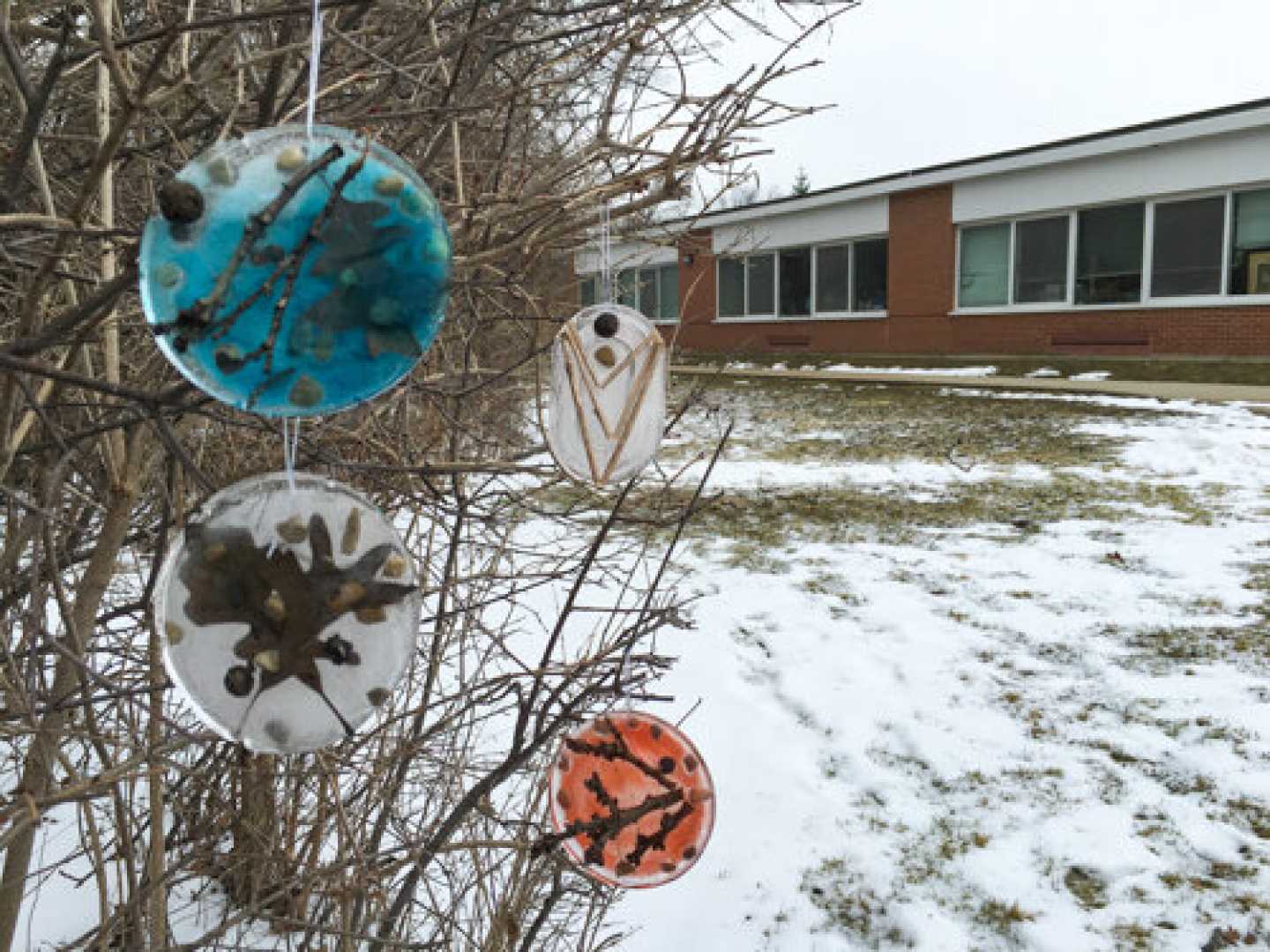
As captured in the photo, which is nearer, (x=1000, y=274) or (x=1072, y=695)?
(x=1072, y=695)

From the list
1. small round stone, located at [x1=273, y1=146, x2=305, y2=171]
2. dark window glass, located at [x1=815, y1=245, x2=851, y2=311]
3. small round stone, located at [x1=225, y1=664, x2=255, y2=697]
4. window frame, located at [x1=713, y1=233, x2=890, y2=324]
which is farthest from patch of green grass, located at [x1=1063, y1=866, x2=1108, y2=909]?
dark window glass, located at [x1=815, y1=245, x2=851, y2=311]

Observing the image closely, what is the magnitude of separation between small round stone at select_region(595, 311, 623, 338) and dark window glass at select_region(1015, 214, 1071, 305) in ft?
48.9

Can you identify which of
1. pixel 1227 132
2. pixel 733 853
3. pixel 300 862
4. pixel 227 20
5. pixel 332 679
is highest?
pixel 1227 132

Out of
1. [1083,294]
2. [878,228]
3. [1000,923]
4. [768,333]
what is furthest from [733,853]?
[768,333]

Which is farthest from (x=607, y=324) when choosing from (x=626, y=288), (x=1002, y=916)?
(x=1002, y=916)

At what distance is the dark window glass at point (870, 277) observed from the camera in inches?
696

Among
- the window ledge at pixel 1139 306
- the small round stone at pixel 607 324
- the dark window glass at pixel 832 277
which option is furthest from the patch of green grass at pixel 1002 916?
the dark window glass at pixel 832 277

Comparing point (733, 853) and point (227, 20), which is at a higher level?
point (227, 20)

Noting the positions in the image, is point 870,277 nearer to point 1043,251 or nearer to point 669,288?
point 1043,251

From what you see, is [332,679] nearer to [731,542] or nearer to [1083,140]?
[731,542]

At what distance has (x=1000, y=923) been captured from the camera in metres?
2.91

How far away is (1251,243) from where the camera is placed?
12625 mm

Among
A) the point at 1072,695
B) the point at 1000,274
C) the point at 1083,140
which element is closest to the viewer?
the point at 1072,695

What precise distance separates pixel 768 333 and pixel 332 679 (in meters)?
19.6
